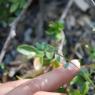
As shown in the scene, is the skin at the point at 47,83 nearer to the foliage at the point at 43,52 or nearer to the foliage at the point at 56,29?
the foliage at the point at 43,52

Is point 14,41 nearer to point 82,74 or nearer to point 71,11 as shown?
point 71,11

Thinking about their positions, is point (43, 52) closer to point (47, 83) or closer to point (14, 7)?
point (47, 83)

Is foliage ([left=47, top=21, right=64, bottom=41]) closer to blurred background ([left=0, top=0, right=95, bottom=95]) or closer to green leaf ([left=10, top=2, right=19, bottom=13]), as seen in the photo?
blurred background ([left=0, top=0, right=95, bottom=95])

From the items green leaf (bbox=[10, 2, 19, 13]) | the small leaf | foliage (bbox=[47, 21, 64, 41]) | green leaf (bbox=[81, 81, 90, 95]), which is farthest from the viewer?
green leaf (bbox=[10, 2, 19, 13])

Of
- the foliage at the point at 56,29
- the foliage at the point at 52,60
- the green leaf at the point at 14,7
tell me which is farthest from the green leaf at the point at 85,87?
the green leaf at the point at 14,7

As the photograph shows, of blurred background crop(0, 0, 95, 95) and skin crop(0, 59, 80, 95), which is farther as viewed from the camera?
blurred background crop(0, 0, 95, 95)

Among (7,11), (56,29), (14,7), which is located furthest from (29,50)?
(7,11)

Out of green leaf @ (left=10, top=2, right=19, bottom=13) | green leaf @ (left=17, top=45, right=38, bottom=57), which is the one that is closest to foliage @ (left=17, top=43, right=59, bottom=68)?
green leaf @ (left=17, top=45, right=38, bottom=57)

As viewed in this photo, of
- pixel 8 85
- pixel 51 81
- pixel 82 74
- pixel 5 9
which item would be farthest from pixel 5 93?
pixel 5 9
